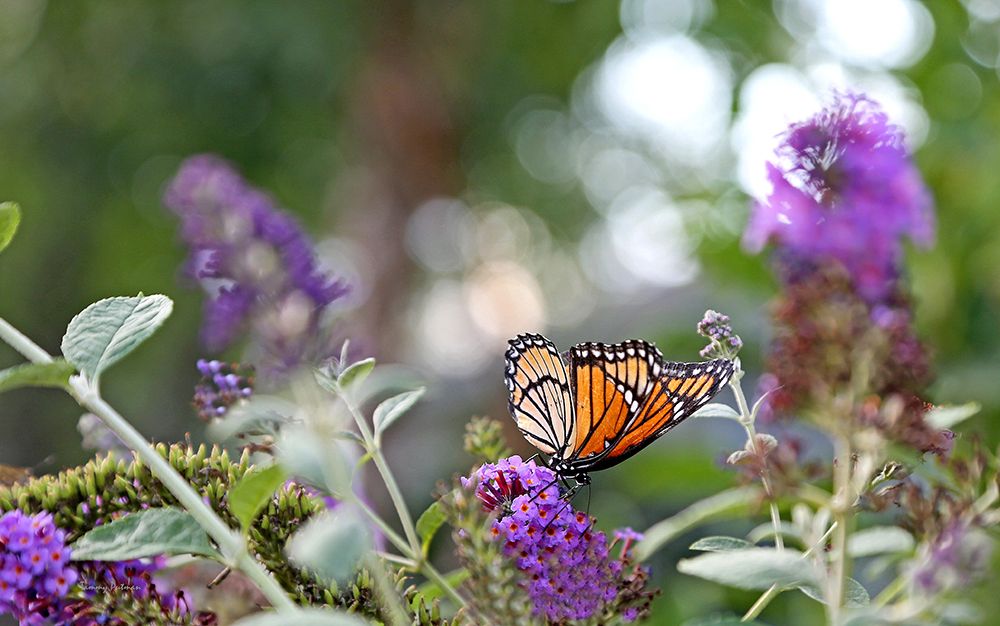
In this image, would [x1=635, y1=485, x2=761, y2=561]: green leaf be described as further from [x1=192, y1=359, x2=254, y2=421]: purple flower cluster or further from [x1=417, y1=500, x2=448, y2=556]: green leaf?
[x1=192, y1=359, x2=254, y2=421]: purple flower cluster

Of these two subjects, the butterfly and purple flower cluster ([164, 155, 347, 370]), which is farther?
the butterfly

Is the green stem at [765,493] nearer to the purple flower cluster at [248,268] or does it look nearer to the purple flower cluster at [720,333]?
→ the purple flower cluster at [720,333]

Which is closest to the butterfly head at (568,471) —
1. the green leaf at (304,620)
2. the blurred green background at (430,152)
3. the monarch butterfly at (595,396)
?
the monarch butterfly at (595,396)

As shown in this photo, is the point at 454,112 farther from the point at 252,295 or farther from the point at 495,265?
the point at 252,295

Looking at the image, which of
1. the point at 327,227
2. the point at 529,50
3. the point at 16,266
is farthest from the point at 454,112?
the point at 16,266

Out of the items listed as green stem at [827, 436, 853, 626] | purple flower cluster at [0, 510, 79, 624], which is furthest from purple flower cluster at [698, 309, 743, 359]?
purple flower cluster at [0, 510, 79, 624]

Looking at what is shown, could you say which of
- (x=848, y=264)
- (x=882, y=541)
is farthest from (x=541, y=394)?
(x=848, y=264)
